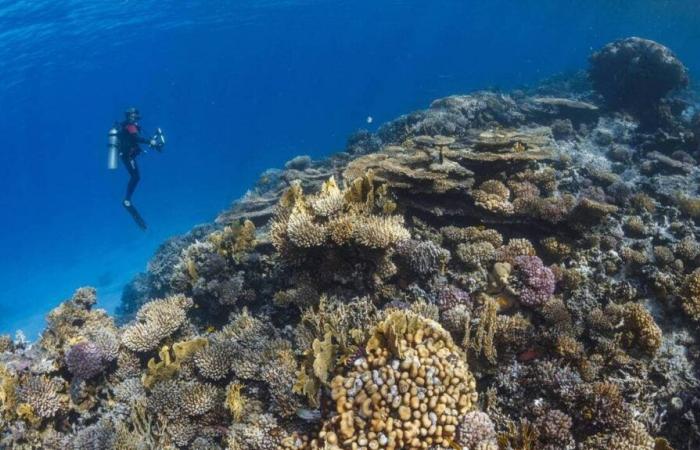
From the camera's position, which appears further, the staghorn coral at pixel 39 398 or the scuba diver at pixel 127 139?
the scuba diver at pixel 127 139

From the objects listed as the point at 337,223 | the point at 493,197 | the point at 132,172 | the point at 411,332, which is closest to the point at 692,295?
the point at 493,197

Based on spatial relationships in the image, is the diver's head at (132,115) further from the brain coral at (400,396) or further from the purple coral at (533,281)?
the brain coral at (400,396)

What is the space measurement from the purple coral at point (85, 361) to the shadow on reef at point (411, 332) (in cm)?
2

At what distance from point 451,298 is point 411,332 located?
1788 millimetres

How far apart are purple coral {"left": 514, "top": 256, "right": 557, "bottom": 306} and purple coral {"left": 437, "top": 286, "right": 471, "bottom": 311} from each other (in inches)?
34.0

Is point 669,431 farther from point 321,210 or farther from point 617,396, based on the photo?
point 321,210

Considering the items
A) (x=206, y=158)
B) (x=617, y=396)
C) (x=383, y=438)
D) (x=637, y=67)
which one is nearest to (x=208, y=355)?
(x=383, y=438)

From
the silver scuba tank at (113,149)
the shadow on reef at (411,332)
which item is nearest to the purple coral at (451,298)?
the shadow on reef at (411,332)

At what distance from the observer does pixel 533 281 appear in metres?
6.16

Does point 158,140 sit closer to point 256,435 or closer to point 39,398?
point 39,398

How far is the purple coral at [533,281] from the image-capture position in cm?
605

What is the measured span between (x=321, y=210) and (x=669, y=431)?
17.8ft

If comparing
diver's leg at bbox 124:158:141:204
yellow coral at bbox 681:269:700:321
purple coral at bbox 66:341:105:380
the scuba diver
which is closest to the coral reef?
yellow coral at bbox 681:269:700:321

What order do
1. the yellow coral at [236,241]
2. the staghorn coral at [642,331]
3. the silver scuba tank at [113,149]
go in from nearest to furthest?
1. the staghorn coral at [642,331]
2. the yellow coral at [236,241]
3. the silver scuba tank at [113,149]
